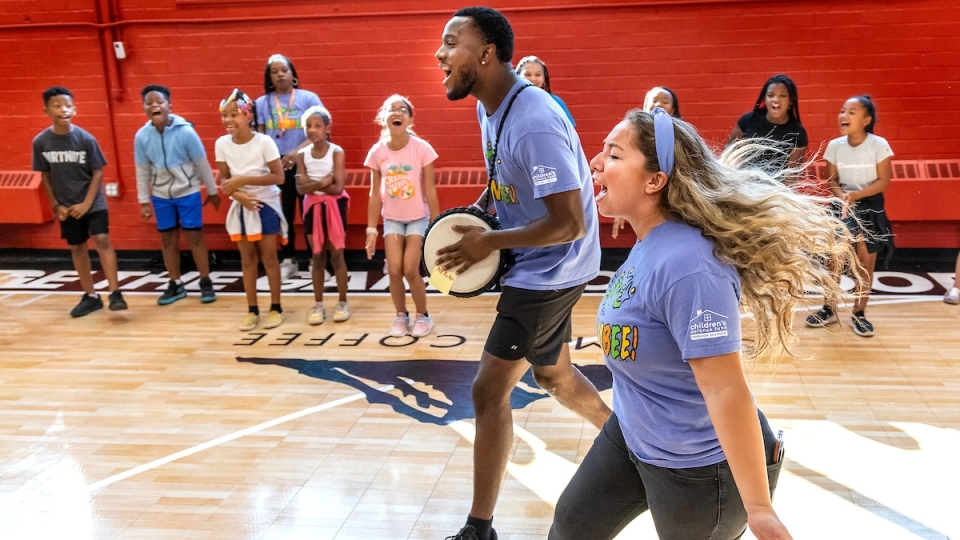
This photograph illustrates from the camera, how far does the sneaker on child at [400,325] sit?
5496 mm

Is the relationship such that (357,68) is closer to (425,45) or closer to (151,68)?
(425,45)

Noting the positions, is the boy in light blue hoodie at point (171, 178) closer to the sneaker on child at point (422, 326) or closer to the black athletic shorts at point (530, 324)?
the sneaker on child at point (422, 326)

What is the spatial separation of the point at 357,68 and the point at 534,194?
501 centimetres

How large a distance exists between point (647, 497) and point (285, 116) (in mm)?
5599

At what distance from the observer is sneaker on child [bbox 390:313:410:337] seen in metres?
5.50

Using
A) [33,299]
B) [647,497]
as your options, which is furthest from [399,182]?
[647,497]

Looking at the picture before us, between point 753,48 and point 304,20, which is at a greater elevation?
point 304,20

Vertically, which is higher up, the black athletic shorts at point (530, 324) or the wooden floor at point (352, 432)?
the black athletic shorts at point (530, 324)

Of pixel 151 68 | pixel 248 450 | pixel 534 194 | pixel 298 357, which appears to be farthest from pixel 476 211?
pixel 151 68

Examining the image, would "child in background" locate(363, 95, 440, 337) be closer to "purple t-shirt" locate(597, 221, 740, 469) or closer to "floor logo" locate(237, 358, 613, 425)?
"floor logo" locate(237, 358, 613, 425)

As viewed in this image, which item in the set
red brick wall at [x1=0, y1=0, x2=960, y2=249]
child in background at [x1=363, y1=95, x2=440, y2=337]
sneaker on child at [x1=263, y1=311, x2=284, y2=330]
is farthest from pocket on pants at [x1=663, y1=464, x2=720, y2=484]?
red brick wall at [x1=0, y1=0, x2=960, y2=249]

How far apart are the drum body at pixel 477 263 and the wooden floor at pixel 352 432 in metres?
0.92

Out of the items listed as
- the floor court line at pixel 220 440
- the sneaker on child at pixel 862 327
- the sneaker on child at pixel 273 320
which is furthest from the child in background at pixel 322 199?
the sneaker on child at pixel 862 327

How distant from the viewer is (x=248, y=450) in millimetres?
3811
